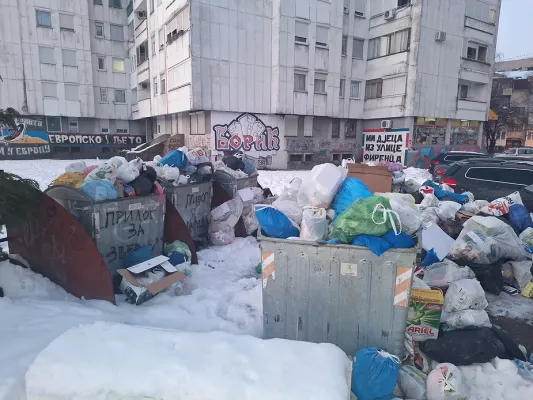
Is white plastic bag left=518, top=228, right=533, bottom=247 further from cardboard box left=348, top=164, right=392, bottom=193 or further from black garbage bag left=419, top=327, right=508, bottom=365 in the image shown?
black garbage bag left=419, top=327, right=508, bottom=365

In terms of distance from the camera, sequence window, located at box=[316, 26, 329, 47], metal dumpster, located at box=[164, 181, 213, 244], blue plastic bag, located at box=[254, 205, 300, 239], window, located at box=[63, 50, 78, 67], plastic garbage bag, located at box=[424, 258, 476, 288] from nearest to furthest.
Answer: blue plastic bag, located at box=[254, 205, 300, 239] < plastic garbage bag, located at box=[424, 258, 476, 288] < metal dumpster, located at box=[164, 181, 213, 244] < window, located at box=[316, 26, 329, 47] < window, located at box=[63, 50, 78, 67]

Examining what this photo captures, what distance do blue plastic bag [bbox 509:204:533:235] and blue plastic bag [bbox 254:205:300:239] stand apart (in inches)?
187

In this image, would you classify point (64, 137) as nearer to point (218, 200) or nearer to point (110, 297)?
point (218, 200)

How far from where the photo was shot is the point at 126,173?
15.3ft

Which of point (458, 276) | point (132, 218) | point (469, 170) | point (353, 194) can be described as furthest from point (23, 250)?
point (469, 170)

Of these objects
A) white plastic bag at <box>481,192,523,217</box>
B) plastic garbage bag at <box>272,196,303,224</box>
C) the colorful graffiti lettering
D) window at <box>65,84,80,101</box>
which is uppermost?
window at <box>65,84,80,101</box>

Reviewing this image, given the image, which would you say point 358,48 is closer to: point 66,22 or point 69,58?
point 69,58

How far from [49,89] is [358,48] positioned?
23.9m

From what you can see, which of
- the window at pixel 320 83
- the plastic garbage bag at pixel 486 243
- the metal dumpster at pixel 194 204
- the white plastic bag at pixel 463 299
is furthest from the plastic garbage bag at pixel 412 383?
the window at pixel 320 83

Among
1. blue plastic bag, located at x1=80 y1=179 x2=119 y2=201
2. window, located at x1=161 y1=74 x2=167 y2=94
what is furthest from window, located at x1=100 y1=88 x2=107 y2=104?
blue plastic bag, located at x1=80 y1=179 x2=119 y2=201

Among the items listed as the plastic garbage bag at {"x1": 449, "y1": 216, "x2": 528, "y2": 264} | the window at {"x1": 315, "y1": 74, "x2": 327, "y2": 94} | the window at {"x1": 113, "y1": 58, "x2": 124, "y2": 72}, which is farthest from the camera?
the window at {"x1": 113, "y1": 58, "x2": 124, "y2": 72}

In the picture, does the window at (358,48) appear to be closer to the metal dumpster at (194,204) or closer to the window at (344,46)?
the window at (344,46)

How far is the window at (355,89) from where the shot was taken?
82.3ft

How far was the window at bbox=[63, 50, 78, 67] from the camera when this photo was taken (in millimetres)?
27344
